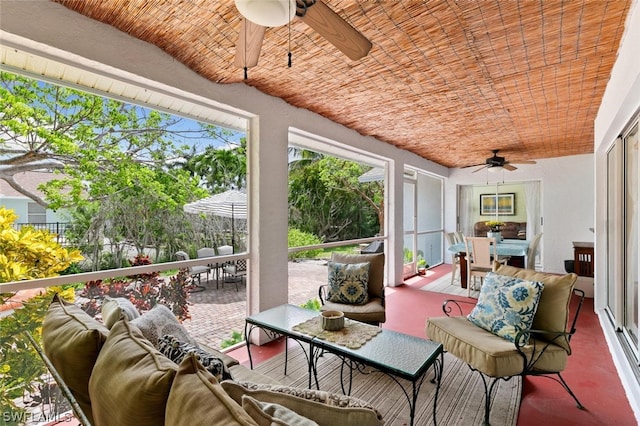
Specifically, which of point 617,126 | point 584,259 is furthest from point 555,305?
point 584,259

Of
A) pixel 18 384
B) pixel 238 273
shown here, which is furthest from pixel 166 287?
pixel 18 384

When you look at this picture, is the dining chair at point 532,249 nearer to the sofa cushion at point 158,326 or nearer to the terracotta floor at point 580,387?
the terracotta floor at point 580,387

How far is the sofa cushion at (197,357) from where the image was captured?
44.1 inches

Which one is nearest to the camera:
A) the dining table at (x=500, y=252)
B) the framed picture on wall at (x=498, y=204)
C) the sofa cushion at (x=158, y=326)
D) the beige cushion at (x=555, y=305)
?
the sofa cushion at (x=158, y=326)

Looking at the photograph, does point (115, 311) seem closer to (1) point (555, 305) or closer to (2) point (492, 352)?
(2) point (492, 352)

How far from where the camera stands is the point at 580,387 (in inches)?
89.5

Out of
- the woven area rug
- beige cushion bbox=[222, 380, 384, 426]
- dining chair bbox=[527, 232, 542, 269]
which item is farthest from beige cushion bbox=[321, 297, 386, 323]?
dining chair bbox=[527, 232, 542, 269]

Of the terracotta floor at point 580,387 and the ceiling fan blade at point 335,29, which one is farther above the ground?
the ceiling fan blade at point 335,29

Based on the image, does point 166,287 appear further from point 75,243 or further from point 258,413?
point 258,413

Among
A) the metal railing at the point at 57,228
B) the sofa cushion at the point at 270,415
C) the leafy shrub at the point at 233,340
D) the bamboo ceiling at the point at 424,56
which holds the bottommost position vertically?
the leafy shrub at the point at 233,340

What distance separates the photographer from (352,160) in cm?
470

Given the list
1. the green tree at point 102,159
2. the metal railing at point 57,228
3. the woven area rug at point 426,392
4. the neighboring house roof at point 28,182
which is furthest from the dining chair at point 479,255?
the neighboring house roof at point 28,182

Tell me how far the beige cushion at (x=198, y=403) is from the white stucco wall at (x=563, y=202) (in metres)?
7.46

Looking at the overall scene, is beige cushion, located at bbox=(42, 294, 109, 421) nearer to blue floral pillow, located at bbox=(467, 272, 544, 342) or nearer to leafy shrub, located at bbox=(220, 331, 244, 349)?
leafy shrub, located at bbox=(220, 331, 244, 349)
